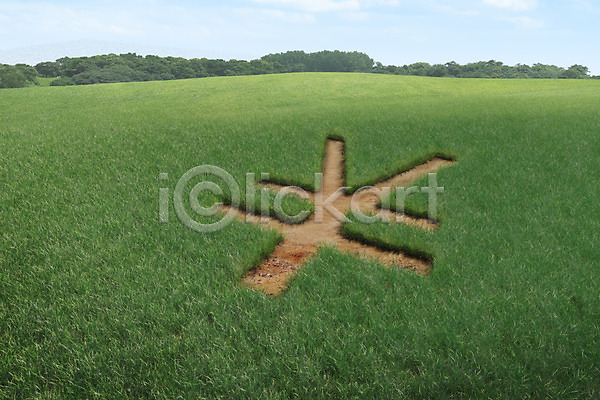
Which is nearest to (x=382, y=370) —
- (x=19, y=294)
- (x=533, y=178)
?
(x=19, y=294)

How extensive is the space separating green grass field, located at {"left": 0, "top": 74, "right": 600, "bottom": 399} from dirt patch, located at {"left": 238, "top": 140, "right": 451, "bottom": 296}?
0.18 m

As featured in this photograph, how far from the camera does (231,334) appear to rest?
2.90m

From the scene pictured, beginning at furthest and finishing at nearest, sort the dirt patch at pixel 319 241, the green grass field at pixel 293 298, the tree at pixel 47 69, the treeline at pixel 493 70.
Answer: the tree at pixel 47 69 < the treeline at pixel 493 70 < the dirt patch at pixel 319 241 < the green grass field at pixel 293 298

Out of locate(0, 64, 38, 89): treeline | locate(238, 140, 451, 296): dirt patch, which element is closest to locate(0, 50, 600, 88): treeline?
locate(0, 64, 38, 89): treeline

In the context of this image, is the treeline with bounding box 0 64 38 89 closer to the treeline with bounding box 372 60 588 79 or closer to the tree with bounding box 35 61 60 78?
the tree with bounding box 35 61 60 78

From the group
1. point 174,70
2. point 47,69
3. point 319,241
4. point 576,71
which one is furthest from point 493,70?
point 47,69

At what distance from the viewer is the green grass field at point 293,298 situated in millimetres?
2537

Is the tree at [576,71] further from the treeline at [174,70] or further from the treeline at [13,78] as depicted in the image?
the treeline at [13,78]

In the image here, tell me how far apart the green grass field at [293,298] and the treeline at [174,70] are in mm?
64839

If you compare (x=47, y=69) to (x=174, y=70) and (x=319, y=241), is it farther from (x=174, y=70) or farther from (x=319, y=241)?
(x=319, y=241)

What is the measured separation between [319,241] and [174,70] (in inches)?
2831

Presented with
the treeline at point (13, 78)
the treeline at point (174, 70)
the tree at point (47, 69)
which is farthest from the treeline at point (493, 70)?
the tree at point (47, 69)

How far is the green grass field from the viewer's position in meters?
2.54

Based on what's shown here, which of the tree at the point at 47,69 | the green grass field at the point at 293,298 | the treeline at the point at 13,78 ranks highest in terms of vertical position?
the tree at the point at 47,69
